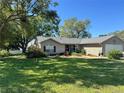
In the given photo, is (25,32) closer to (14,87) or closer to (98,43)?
(98,43)

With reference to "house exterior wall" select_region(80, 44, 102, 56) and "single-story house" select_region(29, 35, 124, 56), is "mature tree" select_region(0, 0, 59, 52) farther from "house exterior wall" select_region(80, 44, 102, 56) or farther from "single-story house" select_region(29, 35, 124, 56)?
"house exterior wall" select_region(80, 44, 102, 56)

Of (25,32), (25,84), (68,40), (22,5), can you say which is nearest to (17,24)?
(25,32)

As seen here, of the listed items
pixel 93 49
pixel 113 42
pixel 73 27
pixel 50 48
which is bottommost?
pixel 93 49

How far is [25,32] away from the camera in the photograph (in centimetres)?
2906

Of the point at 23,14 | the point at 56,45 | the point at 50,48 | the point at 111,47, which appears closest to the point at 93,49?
the point at 111,47

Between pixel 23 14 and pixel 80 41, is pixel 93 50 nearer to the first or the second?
pixel 80 41

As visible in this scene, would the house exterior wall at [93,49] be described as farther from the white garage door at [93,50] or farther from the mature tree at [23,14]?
the mature tree at [23,14]

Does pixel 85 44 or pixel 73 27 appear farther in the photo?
pixel 73 27

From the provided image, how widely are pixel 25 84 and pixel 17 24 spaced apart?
1965 cm

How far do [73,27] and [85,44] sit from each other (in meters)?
23.1

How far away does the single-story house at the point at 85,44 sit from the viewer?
122ft

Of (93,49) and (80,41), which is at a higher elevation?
(80,41)

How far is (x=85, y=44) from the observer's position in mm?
41438

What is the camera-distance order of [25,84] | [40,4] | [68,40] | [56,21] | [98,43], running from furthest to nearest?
1. [68,40]
2. [98,43]
3. [56,21]
4. [40,4]
5. [25,84]
